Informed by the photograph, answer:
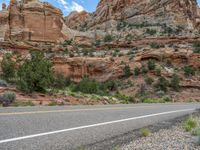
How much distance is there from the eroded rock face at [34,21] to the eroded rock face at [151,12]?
67.8 feet

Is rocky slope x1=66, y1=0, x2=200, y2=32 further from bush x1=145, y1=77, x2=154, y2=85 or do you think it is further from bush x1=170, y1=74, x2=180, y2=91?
bush x1=170, y1=74, x2=180, y2=91

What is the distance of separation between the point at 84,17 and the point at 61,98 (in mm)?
104968

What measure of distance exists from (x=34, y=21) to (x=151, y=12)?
108 ft

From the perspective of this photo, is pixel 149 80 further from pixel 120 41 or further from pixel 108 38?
pixel 108 38

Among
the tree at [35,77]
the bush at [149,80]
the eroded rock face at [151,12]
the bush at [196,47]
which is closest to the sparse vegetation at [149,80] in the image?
the bush at [149,80]

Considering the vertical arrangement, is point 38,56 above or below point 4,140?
above

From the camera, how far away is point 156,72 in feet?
158

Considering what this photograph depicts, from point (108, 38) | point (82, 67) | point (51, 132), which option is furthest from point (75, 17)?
point (51, 132)

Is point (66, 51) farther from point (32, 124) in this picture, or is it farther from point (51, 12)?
point (32, 124)

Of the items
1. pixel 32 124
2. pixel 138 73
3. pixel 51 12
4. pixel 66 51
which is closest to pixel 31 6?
pixel 51 12

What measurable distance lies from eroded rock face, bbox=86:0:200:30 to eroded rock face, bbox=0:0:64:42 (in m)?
20.7

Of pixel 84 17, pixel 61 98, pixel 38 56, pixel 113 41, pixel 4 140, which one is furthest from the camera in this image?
pixel 84 17

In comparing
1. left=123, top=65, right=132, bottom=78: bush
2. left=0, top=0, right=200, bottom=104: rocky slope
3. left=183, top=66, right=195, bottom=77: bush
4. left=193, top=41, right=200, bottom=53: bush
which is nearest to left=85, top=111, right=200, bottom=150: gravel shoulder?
left=0, top=0, right=200, bottom=104: rocky slope

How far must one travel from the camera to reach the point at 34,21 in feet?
258
